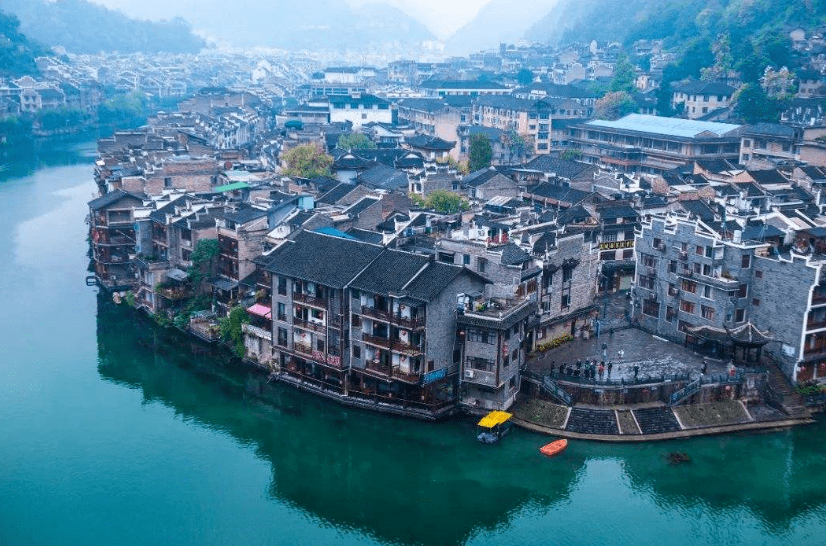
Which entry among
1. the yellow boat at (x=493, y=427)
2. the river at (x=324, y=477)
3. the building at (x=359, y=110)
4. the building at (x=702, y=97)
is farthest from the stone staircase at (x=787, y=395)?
the building at (x=359, y=110)

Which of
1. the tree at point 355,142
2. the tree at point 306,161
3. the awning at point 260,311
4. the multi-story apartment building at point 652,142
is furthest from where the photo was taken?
the tree at point 355,142

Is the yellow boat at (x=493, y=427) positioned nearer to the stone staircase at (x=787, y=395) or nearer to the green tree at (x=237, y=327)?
the stone staircase at (x=787, y=395)

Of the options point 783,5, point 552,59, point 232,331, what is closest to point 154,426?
point 232,331

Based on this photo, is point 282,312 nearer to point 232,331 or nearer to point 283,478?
point 232,331

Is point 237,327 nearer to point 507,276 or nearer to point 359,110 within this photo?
point 507,276

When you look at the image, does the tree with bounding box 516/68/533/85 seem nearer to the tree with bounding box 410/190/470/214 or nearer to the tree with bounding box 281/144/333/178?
the tree with bounding box 281/144/333/178

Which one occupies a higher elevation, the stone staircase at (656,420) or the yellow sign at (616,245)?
the yellow sign at (616,245)
